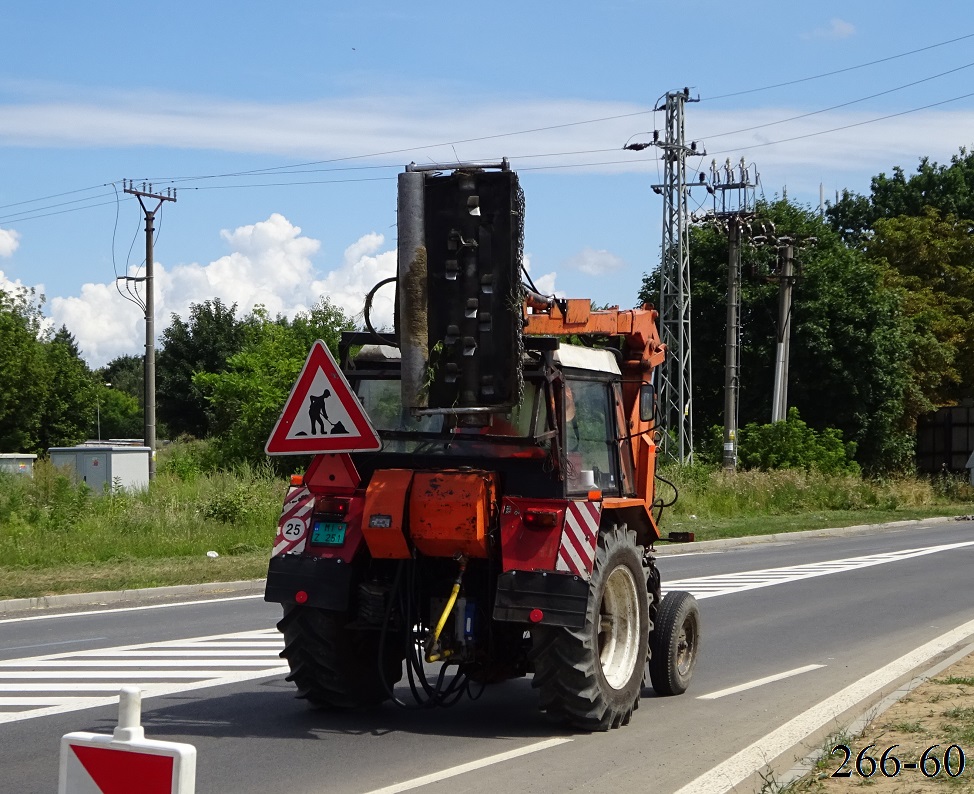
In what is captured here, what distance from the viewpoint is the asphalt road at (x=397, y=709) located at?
23.7 feet

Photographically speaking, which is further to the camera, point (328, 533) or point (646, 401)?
point (646, 401)

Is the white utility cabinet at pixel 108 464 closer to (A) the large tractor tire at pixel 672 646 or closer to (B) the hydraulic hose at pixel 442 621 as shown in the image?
(A) the large tractor tire at pixel 672 646

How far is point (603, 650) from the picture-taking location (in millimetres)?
8664

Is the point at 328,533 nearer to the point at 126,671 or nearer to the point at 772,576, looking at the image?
the point at 126,671

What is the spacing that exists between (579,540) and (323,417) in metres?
1.86

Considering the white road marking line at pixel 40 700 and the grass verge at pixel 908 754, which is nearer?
the grass verge at pixel 908 754

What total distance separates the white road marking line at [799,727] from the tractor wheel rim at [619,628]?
1067mm

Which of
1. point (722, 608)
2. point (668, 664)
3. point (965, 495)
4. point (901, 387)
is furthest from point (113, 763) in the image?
point (901, 387)

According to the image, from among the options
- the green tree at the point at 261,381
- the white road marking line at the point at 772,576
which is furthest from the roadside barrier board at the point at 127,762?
the green tree at the point at 261,381

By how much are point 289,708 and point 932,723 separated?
430 cm

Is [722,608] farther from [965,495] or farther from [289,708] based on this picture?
[965,495]

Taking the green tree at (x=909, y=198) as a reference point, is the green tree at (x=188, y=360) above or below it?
below

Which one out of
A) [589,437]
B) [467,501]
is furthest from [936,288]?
[467,501]

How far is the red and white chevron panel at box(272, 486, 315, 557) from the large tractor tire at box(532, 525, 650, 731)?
5.65 feet
